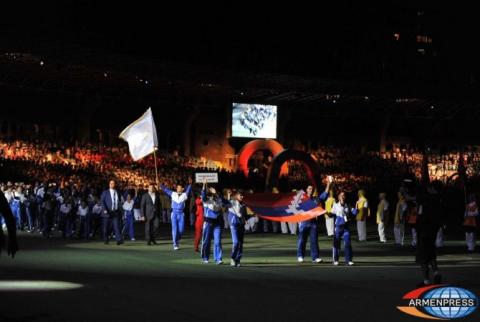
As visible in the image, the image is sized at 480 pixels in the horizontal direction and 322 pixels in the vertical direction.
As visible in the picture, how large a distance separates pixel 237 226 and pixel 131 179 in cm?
2442

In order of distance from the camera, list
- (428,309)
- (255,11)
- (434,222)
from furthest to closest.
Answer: (255,11) < (434,222) < (428,309)

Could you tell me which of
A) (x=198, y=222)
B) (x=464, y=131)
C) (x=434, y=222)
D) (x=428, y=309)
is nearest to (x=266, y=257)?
(x=198, y=222)

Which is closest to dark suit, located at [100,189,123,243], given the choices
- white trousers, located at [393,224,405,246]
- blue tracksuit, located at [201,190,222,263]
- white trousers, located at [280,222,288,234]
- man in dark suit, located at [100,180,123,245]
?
man in dark suit, located at [100,180,123,245]

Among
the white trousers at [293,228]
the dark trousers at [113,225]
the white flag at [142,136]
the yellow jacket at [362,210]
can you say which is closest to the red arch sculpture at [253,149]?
the white trousers at [293,228]

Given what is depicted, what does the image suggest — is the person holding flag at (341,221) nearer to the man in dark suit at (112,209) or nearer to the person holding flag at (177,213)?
the person holding flag at (177,213)

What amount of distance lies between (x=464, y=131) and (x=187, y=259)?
163 ft

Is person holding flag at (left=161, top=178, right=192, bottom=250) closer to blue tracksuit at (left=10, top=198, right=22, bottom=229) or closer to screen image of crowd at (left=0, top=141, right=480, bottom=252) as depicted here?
screen image of crowd at (left=0, top=141, right=480, bottom=252)

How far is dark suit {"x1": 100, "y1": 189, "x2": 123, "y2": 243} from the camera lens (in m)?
24.6

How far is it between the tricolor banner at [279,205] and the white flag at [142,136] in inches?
116

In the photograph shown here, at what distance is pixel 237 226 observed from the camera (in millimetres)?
18594

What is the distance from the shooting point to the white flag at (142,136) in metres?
22.5

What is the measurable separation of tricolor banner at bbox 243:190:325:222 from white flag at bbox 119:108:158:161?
9.64 ft

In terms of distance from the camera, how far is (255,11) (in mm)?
62219

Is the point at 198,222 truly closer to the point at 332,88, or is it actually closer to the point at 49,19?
the point at 49,19
